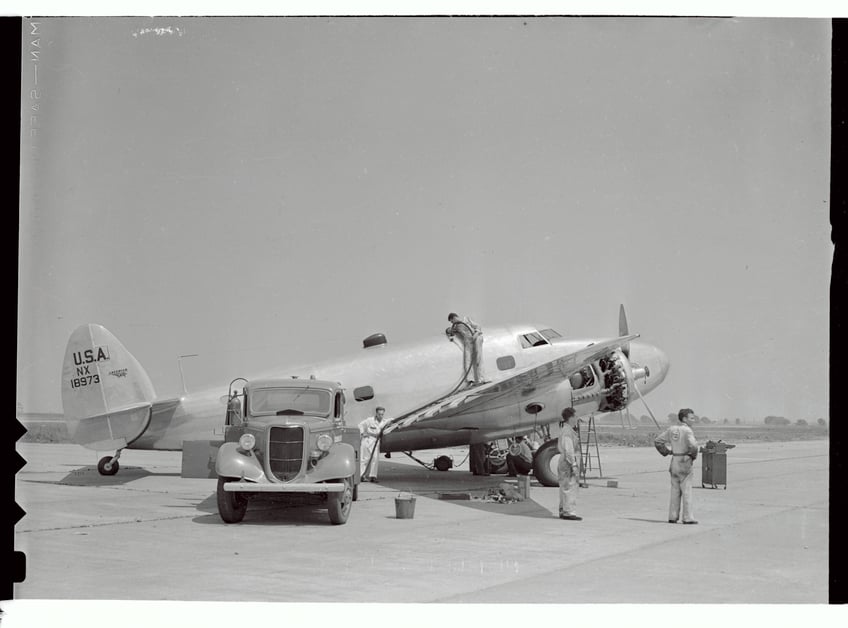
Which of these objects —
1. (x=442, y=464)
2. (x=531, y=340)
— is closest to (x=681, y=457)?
(x=531, y=340)

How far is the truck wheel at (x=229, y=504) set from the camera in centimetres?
1284

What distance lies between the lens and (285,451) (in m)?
13.2

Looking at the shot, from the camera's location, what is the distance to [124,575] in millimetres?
9164

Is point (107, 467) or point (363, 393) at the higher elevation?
point (363, 393)

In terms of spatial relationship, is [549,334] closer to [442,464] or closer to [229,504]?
[442,464]

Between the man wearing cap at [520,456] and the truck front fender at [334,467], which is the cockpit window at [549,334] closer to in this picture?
the man wearing cap at [520,456]

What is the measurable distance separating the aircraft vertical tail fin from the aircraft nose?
37.3 ft

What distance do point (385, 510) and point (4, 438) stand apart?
7039 millimetres

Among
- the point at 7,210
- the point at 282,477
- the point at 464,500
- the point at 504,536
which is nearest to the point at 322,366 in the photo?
the point at 464,500

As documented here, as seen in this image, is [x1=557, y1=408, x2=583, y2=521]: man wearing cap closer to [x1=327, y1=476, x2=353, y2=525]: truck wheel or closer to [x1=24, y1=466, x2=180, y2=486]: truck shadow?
[x1=327, y1=476, x2=353, y2=525]: truck wheel

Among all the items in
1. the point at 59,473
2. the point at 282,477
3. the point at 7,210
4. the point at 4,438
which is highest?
the point at 7,210

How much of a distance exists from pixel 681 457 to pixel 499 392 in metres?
5.35

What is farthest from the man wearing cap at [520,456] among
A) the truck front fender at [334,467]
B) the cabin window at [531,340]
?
the truck front fender at [334,467]

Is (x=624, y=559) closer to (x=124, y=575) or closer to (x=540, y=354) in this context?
(x=124, y=575)
